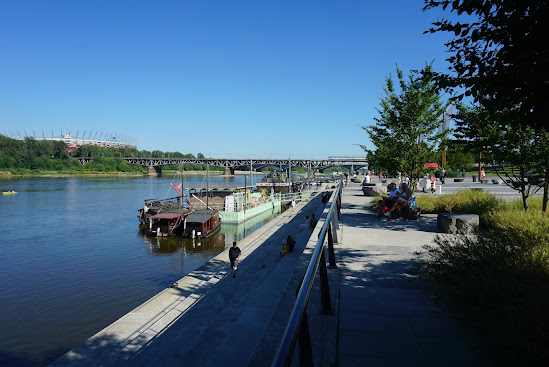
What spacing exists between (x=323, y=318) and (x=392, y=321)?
840mm

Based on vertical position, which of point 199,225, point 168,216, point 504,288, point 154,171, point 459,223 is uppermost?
point 504,288

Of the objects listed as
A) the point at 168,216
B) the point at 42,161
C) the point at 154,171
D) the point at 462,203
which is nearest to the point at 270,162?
the point at 154,171

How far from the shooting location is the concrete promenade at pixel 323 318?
3.58 metres

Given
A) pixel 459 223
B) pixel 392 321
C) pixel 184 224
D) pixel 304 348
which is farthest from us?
pixel 184 224

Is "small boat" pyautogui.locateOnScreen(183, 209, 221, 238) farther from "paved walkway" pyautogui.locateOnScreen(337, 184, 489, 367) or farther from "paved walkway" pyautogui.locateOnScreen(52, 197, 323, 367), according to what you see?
"paved walkway" pyautogui.locateOnScreen(337, 184, 489, 367)

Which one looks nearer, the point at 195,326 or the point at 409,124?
the point at 195,326

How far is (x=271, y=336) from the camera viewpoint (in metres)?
4.09

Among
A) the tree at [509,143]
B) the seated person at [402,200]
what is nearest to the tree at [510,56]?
the tree at [509,143]

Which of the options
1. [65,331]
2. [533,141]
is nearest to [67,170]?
[65,331]

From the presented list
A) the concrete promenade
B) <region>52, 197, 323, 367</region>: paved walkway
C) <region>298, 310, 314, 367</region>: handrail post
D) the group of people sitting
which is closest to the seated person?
the group of people sitting

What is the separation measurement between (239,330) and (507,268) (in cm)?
545

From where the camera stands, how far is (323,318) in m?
4.04

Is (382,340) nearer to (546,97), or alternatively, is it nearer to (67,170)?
(546,97)

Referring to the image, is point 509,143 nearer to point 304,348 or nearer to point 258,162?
point 304,348
